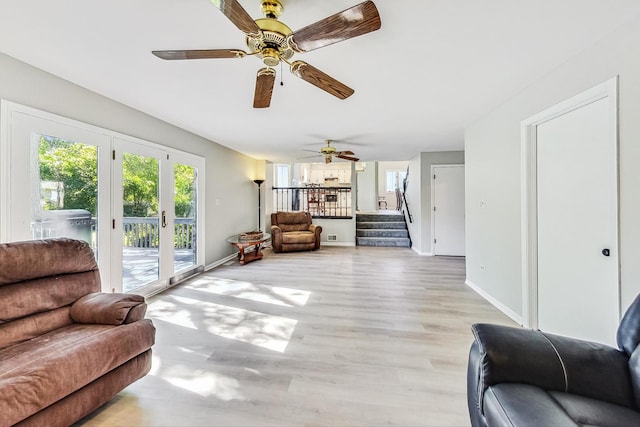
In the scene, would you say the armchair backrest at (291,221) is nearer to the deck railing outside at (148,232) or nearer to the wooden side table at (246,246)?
the wooden side table at (246,246)

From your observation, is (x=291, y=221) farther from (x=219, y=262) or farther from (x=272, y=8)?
(x=272, y=8)

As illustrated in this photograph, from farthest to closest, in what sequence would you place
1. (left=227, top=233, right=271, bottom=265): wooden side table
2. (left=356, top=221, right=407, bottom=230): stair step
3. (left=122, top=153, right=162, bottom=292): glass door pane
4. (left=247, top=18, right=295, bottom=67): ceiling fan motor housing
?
(left=356, top=221, right=407, bottom=230): stair step < (left=227, top=233, right=271, bottom=265): wooden side table < (left=122, top=153, right=162, bottom=292): glass door pane < (left=247, top=18, right=295, bottom=67): ceiling fan motor housing

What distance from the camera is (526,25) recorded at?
1652 mm

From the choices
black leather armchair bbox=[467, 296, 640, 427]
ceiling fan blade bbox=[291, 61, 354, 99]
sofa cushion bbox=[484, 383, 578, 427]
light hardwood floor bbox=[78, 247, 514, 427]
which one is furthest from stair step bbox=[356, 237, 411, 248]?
sofa cushion bbox=[484, 383, 578, 427]

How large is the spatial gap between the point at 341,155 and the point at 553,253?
3760 millimetres

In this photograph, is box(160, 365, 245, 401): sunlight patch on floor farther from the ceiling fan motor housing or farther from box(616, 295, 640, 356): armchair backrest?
the ceiling fan motor housing

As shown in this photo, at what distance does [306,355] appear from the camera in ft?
6.81

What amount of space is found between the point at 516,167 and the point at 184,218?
4.64 m

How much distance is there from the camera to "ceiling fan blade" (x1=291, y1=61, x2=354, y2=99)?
1.68 meters

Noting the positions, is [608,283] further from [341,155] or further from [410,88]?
[341,155]

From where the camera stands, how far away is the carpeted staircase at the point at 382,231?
7309 mm

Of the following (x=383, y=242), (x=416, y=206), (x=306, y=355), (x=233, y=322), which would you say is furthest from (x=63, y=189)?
(x=383, y=242)

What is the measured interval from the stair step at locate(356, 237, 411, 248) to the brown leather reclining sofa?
6.20 meters

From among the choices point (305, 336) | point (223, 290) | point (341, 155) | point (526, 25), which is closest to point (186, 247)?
point (223, 290)
